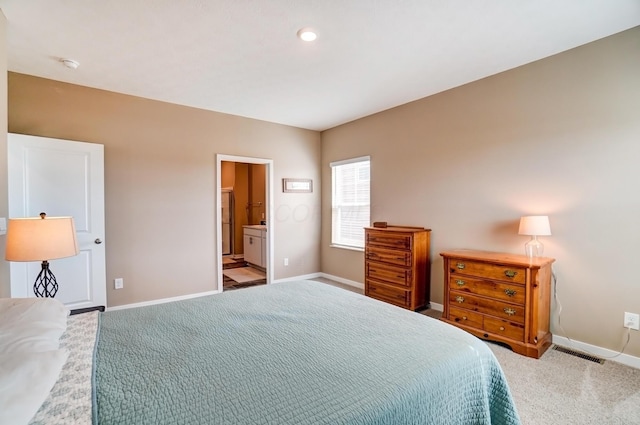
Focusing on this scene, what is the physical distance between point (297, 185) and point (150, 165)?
217 centimetres

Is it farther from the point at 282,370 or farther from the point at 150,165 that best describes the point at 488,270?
the point at 150,165

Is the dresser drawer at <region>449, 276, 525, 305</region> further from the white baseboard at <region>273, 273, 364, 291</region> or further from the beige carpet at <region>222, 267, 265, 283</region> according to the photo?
the beige carpet at <region>222, 267, 265, 283</region>

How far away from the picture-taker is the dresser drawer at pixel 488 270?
8.28 feet

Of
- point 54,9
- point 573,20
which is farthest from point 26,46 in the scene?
point 573,20

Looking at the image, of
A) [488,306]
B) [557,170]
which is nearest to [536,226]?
[557,170]

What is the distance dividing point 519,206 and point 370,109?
7.34 feet

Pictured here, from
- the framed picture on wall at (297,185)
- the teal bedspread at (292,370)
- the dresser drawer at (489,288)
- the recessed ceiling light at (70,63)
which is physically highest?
the recessed ceiling light at (70,63)

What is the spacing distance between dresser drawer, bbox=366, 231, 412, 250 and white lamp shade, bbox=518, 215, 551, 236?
1.14 meters

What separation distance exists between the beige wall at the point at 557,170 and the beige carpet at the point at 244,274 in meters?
3.05

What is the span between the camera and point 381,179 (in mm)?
4281

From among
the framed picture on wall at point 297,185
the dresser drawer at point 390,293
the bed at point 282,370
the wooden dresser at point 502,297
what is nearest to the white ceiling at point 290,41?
the framed picture on wall at point 297,185

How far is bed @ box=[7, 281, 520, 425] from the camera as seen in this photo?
0.88 m

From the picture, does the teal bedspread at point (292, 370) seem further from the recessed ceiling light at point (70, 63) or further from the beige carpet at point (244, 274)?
the beige carpet at point (244, 274)

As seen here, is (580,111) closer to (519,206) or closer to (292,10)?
(519,206)
